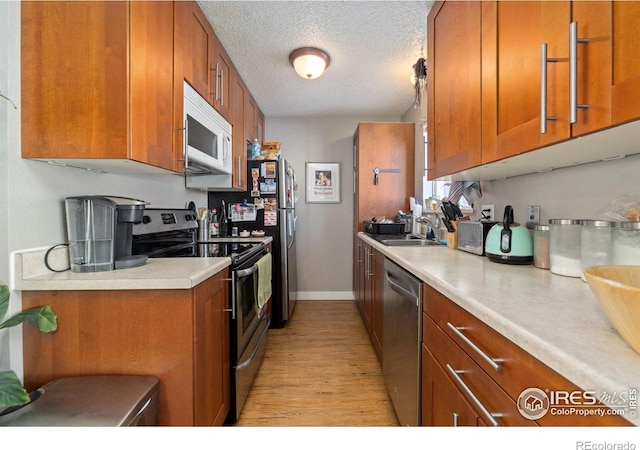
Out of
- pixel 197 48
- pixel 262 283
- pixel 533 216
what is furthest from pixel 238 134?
pixel 533 216

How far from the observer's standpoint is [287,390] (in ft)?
5.87

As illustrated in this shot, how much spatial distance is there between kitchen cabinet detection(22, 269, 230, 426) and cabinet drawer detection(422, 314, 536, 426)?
0.93 metres

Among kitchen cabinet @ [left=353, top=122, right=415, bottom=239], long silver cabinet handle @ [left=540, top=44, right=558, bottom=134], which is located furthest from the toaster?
kitchen cabinet @ [left=353, top=122, right=415, bottom=239]

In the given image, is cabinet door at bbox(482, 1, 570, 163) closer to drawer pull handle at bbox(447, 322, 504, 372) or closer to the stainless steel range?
drawer pull handle at bbox(447, 322, 504, 372)

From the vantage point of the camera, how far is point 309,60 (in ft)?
7.14

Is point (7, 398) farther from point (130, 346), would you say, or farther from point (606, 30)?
point (606, 30)

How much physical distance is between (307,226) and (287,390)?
2185 millimetres

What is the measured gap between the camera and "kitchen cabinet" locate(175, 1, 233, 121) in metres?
1.53

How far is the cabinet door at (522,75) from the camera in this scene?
0.81 m

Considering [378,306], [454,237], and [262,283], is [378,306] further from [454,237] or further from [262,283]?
[262,283]

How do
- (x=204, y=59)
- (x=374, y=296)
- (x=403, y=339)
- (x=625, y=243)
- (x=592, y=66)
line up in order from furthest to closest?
(x=374, y=296) → (x=204, y=59) → (x=403, y=339) → (x=625, y=243) → (x=592, y=66)

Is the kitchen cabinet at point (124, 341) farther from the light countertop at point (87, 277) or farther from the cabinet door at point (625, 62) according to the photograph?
the cabinet door at point (625, 62)

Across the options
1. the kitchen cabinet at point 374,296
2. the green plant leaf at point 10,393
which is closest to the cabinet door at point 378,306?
the kitchen cabinet at point 374,296
